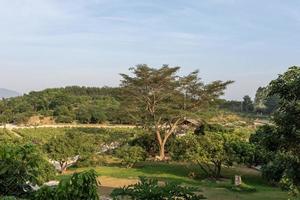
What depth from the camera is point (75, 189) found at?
4.29 metres

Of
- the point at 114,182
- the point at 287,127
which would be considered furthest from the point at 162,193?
the point at 114,182

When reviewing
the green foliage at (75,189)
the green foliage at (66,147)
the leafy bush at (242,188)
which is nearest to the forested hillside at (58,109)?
the green foliage at (66,147)

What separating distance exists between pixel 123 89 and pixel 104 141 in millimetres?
4286

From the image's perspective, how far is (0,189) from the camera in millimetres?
4703

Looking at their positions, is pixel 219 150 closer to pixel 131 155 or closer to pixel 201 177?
pixel 201 177

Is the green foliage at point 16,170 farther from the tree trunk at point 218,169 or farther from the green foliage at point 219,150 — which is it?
the tree trunk at point 218,169

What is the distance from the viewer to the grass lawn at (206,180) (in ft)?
57.9

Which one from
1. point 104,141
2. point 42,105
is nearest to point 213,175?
point 104,141

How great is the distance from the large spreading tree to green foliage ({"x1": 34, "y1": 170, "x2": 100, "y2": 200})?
26.1m

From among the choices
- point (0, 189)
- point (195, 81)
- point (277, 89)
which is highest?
point (195, 81)

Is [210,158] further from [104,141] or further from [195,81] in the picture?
[104,141]

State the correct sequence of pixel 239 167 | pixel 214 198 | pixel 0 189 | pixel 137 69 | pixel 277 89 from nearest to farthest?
1. pixel 0 189
2. pixel 277 89
3. pixel 214 198
4. pixel 239 167
5. pixel 137 69

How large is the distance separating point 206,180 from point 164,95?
1051 cm

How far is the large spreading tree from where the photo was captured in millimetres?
30797
